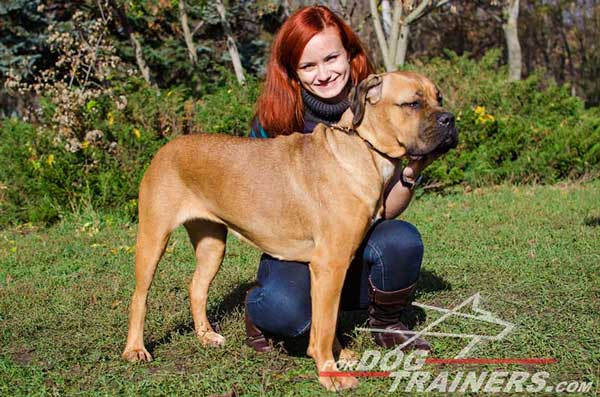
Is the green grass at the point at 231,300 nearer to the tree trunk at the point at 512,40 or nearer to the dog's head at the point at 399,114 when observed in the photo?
the dog's head at the point at 399,114

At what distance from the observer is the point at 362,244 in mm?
4133

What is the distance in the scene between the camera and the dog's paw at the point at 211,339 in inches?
168

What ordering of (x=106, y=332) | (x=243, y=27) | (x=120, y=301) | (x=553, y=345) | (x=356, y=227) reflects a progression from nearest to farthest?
(x=356, y=227)
(x=553, y=345)
(x=106, y=332)
(x=120, y=301)
(x=243, y=27)

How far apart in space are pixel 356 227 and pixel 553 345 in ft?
4.41

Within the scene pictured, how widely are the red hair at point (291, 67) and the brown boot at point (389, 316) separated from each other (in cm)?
119

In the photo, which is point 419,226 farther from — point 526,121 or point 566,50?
point 566,50

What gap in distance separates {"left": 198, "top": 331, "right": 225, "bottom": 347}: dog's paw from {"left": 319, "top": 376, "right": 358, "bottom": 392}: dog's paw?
0.95 meters

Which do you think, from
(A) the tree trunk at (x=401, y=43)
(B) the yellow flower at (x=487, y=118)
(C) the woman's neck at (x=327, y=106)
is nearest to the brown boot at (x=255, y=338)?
(C) the woman's neck at (x=327, y=106)

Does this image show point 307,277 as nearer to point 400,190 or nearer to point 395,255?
point 395,255

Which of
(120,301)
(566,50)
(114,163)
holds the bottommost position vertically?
(120,301)

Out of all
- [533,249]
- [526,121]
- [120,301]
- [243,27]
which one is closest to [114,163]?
[120,301]

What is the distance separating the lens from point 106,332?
452 cm

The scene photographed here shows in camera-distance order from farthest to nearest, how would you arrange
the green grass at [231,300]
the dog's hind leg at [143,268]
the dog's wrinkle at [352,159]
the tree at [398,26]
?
the tree at [398,26] → the dog's hind leg at [143,268] → the green grass at [231,300] → the dog's wrinkle at [352,159]

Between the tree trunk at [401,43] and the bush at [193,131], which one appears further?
the tree trunk at [401,43]
